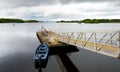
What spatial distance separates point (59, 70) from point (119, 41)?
23.9ft

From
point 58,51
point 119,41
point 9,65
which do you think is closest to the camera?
point 119,41

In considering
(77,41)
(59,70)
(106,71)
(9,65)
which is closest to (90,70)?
(106,71)

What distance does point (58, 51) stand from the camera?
22.0 m

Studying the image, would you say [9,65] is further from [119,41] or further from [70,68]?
[119,41]

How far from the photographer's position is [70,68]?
16203 mm

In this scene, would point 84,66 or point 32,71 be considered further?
point 84,66

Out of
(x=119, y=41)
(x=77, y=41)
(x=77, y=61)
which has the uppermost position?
(x=119, y=41)

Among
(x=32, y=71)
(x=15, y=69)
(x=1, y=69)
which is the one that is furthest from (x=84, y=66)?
(x=1, y=69)

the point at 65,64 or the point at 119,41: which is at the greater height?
the point at 119,41

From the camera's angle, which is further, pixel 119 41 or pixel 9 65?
pixel 9 65

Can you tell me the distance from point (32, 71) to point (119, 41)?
8632mm

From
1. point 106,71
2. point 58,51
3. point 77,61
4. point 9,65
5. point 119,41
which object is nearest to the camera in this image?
point 119,41

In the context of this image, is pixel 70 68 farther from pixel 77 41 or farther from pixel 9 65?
pixel 9 65

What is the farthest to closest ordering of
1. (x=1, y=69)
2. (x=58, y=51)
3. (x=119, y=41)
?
(x=58, y=51), (x=1, y=69), (x=119, y=41)
